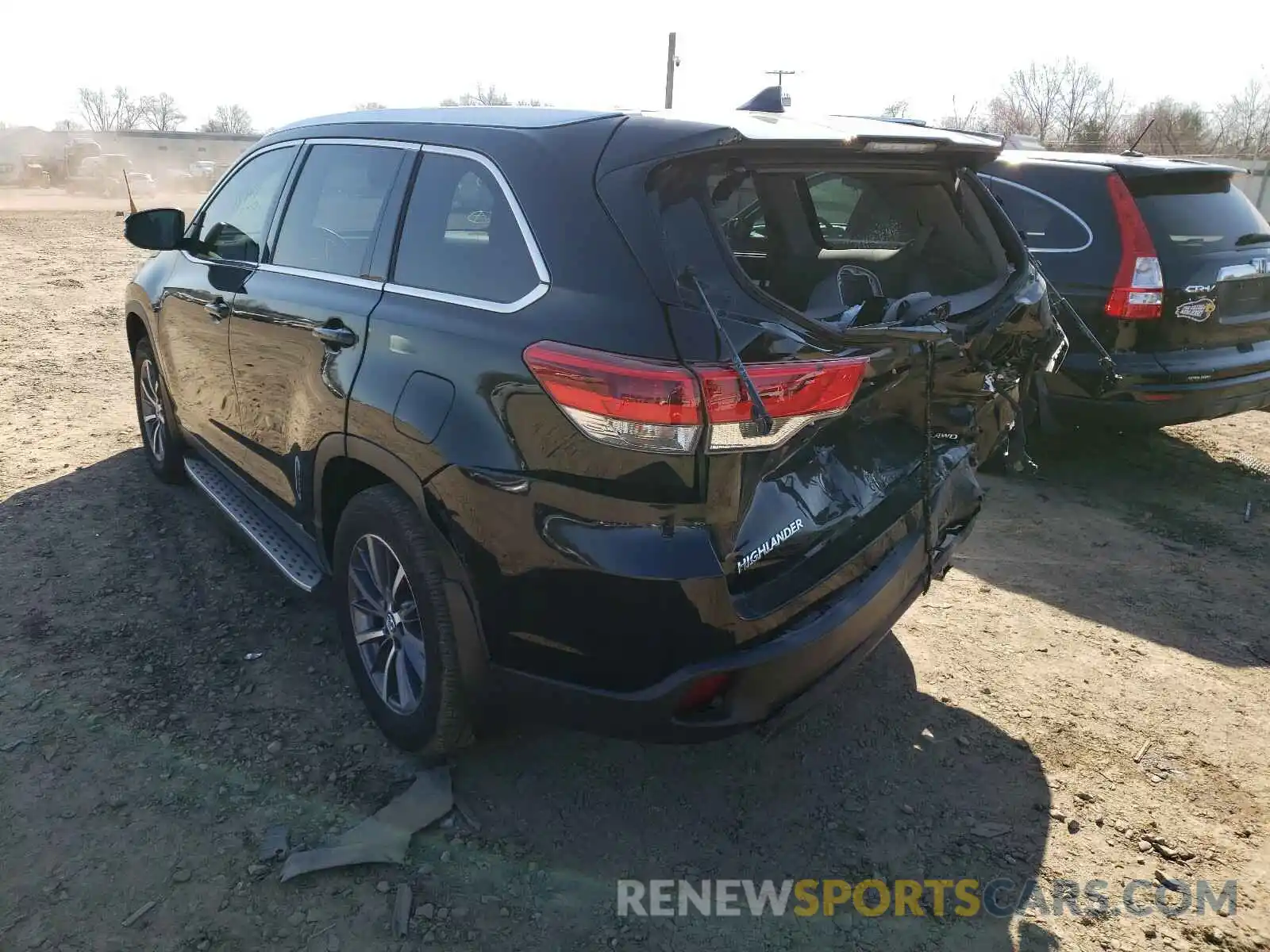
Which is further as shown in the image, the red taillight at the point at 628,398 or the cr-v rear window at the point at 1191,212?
the cr-v rear window at the point at 1191,212

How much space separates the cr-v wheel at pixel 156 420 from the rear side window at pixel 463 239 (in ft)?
8.60

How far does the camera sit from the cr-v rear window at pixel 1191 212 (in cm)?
509

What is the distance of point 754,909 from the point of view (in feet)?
8.11

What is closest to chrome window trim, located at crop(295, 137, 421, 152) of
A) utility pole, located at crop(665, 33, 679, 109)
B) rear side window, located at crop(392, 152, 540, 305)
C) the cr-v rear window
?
rear side window, located at crop(392, 152, 540, 305)

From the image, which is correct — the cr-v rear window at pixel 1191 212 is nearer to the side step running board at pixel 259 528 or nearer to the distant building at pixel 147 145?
the side step running board at pixel 259 528

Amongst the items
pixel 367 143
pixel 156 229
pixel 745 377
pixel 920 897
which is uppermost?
pixel 367 143

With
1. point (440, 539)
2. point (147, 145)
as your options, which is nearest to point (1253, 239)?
point (440, 539)

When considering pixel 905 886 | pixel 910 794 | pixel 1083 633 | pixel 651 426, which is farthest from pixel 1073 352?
pixel 651 426

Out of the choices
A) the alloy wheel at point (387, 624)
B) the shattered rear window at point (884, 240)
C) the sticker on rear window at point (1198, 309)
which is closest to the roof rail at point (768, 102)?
the shattered rear window at point (884, 240)

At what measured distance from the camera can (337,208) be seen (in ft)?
10.6

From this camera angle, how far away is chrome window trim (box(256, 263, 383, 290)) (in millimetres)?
2889

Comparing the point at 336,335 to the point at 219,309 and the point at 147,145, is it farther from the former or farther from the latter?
the point at 147,145

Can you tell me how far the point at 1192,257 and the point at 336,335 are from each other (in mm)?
4542

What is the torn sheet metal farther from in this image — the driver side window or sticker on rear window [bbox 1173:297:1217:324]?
sticker on rear window [bbox 1173:297:1217:324]
